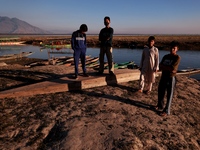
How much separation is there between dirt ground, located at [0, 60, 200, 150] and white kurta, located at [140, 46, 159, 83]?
785 millimetres

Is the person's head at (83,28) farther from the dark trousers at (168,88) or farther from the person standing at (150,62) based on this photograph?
the dark trousers at (168,88)

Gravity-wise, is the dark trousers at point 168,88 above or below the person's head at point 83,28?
below

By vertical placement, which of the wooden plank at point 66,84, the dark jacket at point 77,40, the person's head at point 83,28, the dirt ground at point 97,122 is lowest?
the dirt ground at point 97,122

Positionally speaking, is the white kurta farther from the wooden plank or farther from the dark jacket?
the dark jacket

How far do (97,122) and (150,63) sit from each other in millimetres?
2849

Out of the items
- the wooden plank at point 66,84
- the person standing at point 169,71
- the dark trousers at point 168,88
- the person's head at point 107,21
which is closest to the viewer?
the person standing at point 169,71

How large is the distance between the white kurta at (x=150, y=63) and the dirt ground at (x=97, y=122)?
785 mm

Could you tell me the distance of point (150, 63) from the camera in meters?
6.06

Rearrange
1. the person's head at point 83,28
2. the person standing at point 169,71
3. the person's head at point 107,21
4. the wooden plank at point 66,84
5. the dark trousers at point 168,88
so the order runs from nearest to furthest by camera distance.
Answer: the person standing at point 169,71 < the dark trousers at point 168,88 < the wooden plank at point 66,84 < the person's head at point 107,21 < the person's head at point 83,28

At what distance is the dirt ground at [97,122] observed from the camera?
12.5ft

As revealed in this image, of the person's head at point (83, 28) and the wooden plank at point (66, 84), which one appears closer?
the wooden plank at point (66, 84)

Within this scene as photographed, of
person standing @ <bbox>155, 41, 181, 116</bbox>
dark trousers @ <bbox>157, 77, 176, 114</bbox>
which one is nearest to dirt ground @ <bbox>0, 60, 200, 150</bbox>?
dark trousers @ <bbox>157, 77, 176, 114</bbox>

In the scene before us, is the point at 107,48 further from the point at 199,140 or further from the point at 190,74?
the point at 190,74

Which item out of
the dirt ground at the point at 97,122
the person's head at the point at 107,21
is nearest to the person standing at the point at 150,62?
the dirt ground at the point at 97,122
